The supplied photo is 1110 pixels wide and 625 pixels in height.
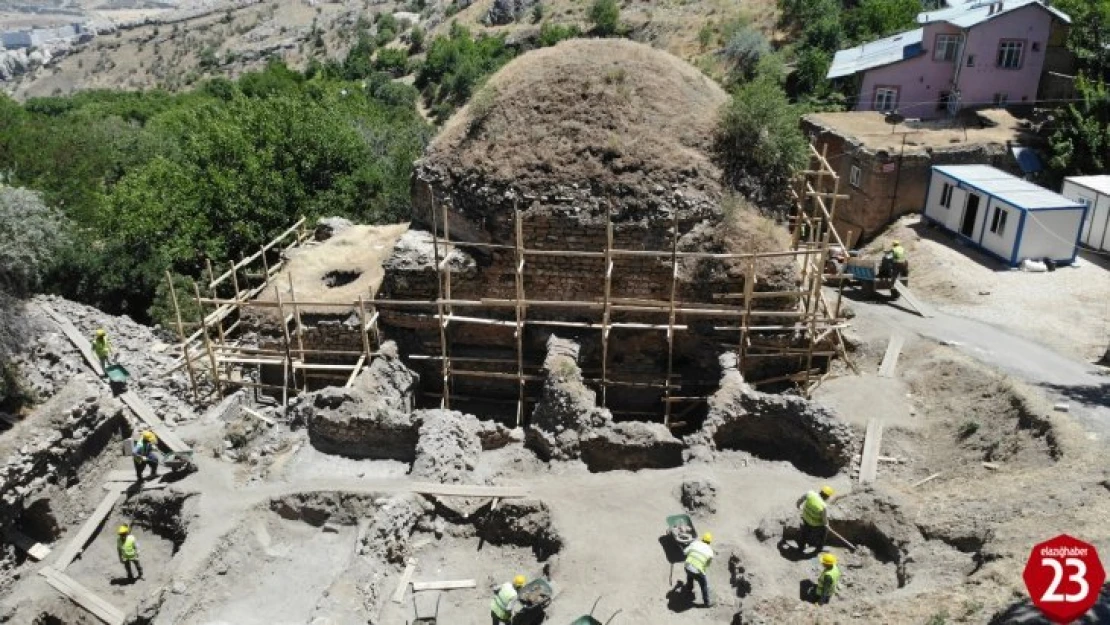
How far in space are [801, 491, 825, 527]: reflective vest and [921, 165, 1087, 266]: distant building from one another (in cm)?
1286

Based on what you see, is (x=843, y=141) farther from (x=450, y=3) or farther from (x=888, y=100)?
(x=450, y=3)

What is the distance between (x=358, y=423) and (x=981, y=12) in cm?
2560

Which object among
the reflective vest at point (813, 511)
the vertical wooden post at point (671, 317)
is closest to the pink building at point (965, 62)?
the vertical wooden post at point (671, 317)

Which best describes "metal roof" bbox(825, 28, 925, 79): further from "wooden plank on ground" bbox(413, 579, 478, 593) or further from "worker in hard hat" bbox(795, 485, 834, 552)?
"wooden plank on ground" bbox(413, 579, 478, 593)

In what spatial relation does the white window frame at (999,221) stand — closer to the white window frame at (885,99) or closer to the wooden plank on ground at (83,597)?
the white window frame at (885,99)

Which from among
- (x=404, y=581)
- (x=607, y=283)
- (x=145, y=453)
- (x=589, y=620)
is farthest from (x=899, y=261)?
(x=145, y=453)

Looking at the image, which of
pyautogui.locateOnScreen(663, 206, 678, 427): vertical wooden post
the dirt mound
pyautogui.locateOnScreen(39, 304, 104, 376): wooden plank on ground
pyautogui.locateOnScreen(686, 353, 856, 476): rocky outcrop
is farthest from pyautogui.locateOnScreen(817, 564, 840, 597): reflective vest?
pyautogui.locateOnScreen(39, 304, 104, 376): wooden plank on ground

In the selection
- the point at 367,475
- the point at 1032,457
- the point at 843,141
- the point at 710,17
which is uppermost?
the point at 710,17

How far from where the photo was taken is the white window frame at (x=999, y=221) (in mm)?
21828

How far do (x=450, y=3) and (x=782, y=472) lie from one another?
7321 cm

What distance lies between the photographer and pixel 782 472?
14.4 metres

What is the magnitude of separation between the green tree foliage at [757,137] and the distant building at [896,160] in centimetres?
766

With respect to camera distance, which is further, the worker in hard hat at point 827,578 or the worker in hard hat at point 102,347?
the worker in hard hat at point 102,347

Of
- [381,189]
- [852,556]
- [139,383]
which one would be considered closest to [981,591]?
[852,556]
